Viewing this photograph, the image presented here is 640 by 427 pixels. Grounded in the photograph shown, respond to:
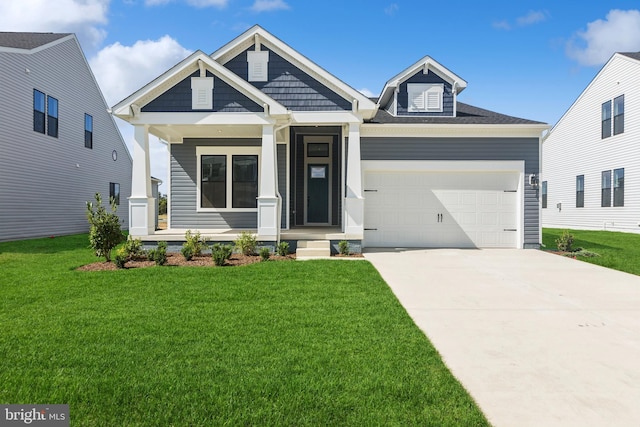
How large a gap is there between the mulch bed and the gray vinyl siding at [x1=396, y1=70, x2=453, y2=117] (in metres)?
6.46

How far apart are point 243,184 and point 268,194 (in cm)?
274

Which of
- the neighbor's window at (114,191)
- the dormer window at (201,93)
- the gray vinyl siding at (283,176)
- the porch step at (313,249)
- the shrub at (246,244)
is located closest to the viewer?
the shrub at (246,244)

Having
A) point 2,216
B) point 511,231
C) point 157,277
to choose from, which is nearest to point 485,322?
point 157,277

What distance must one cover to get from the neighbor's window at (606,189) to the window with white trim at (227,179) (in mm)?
17190

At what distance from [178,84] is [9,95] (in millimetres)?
8814

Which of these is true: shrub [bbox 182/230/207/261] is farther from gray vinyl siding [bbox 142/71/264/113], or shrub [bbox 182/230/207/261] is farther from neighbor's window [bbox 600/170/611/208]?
neighbor's window [bbox 600/170/611/208]

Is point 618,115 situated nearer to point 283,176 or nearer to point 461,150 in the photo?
point 461,150

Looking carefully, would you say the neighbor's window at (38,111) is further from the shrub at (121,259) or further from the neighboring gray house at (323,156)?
the shrub at (121,259)

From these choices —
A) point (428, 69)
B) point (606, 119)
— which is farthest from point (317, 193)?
point (606, 119)

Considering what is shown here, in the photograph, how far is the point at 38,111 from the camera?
15.3 metres

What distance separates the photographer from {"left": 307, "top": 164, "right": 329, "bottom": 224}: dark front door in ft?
43.5

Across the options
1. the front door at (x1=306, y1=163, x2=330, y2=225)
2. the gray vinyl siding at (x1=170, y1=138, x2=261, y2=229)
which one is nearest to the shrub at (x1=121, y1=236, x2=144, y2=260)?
the gray vinyl siding at (x1=170, y1=138, x2=261, y2=229)

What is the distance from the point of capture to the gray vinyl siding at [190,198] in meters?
12.2

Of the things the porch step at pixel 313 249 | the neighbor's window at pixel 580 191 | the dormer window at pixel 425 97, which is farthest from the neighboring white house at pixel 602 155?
the porch step at pixel 313 249
